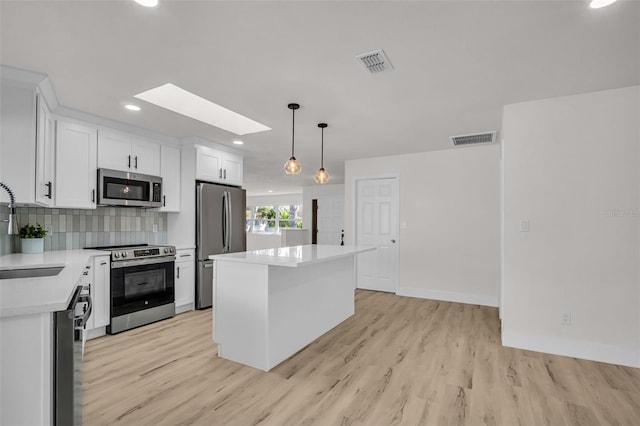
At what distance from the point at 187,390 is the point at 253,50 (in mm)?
2464

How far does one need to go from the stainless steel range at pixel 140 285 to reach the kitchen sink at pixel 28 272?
878mm

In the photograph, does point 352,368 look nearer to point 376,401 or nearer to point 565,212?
point 376,401

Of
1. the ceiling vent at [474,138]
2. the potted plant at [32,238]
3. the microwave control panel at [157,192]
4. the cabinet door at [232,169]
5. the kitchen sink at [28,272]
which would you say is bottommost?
the kitchen sink at [28,272]

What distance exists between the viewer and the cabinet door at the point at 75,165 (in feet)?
10.7

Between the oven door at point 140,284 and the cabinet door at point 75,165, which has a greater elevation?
the cabinet door at point 75,165

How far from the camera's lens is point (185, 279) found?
4.32 metres

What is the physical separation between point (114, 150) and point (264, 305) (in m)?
2.67

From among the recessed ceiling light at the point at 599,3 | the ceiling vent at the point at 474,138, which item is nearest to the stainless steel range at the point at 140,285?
the ceiling vent at the point at 474,138

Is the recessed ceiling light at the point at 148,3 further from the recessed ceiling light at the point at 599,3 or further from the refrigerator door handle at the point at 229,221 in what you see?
the refrigerator door handle at the point at 229,221

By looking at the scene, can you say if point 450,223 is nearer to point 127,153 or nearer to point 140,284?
point 140,284

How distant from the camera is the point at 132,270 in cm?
364

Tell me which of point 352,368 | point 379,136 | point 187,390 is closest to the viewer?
point 187,390

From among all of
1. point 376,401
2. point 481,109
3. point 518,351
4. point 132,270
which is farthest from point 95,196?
point 518,351

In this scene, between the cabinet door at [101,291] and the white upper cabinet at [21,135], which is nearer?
the white upper cabinet at [21,135]
